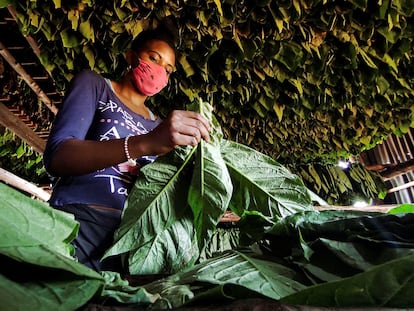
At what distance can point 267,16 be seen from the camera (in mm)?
2035

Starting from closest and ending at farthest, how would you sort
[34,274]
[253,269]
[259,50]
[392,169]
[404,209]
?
[34,274] < [253,269] < [404,209] < [259,50] < [392,169]

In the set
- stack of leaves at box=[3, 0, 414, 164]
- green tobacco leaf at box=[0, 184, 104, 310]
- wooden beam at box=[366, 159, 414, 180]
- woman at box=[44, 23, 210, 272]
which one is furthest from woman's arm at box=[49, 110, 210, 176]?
wooden beam at box=[366, 159, 414, 180]

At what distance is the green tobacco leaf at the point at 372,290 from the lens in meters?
0.36

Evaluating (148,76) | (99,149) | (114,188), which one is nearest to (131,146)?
(99,149)

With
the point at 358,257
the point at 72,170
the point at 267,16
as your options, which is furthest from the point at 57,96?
the point at 358,257

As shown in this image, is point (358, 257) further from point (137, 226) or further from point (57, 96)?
point (57, 96)

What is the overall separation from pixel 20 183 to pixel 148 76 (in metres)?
2.30

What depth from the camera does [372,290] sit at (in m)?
0.36

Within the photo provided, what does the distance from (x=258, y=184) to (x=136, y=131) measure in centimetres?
50

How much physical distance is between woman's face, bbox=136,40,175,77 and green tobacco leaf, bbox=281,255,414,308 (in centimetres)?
121

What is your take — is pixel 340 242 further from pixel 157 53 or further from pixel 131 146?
pixel 157 53

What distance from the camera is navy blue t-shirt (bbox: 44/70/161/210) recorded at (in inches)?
41.7

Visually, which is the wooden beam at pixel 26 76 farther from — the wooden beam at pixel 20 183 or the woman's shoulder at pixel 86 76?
the woman's shoulder at pixel 86 76

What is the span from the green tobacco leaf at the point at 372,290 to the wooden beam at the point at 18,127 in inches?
102
